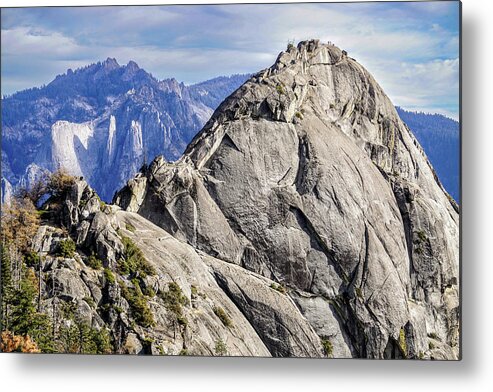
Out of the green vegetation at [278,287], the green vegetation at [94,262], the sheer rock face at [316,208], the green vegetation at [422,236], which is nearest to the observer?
the green vegetation at [94,262]

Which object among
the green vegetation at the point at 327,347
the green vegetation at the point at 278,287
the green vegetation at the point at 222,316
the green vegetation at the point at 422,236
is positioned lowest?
the green vegetation at the point at 327,347

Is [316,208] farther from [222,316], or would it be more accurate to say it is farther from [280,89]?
[222,316]

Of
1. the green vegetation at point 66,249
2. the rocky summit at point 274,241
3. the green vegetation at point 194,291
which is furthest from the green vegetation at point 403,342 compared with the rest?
the green vegetation at point 66,249

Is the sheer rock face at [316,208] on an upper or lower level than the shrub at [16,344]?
upper

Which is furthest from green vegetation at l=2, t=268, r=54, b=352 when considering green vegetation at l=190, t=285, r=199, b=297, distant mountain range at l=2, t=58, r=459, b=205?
green vegetation at l=190, t=285, r=199, b=297

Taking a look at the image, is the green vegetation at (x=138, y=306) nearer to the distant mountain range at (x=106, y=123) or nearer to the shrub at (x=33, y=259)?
the shrub at (x=33, y=259)

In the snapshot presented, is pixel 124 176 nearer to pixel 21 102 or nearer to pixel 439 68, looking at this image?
pixel 21 102
